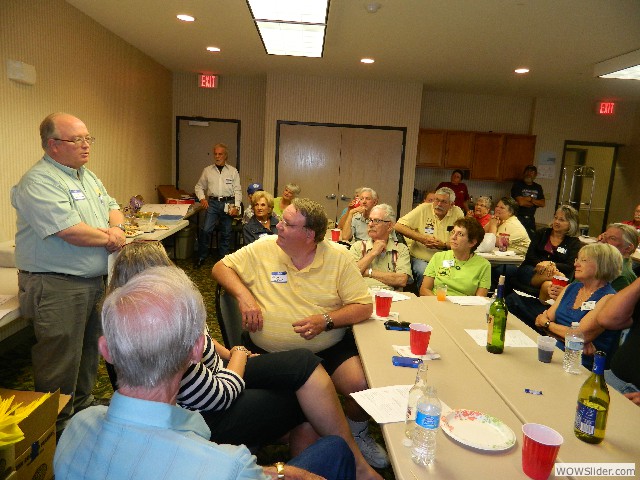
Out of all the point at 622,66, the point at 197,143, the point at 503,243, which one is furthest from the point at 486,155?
the point at 197,143

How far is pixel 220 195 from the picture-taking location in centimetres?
738

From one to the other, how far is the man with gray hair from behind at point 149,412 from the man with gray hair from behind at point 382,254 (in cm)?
248

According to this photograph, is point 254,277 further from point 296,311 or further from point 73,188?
point 73,188

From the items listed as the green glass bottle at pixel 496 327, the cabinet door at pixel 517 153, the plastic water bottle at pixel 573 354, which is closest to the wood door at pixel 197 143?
the cabinet door at pixel 517 153

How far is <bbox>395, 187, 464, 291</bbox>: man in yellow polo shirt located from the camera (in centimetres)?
494

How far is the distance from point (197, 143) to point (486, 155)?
5.13 metres

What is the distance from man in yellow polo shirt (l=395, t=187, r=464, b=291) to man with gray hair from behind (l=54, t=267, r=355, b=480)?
158 inches

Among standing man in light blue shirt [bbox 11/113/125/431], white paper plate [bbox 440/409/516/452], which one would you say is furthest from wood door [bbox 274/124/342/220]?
white paper plate [bbox 440/409/516/452]

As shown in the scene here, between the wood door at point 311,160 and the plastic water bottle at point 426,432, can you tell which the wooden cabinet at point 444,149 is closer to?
the wood door at point 311,160

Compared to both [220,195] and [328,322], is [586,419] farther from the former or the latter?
[220,195]

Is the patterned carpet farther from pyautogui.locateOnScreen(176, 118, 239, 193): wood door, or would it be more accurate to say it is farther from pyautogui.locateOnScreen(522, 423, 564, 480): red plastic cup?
pyautogui.locateOnScreen(176, 118, 239, 193): wood door

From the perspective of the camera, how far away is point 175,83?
8.06 metres

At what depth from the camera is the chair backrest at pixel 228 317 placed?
2.54 metres

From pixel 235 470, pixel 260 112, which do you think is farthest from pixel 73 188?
pixel 260 112
